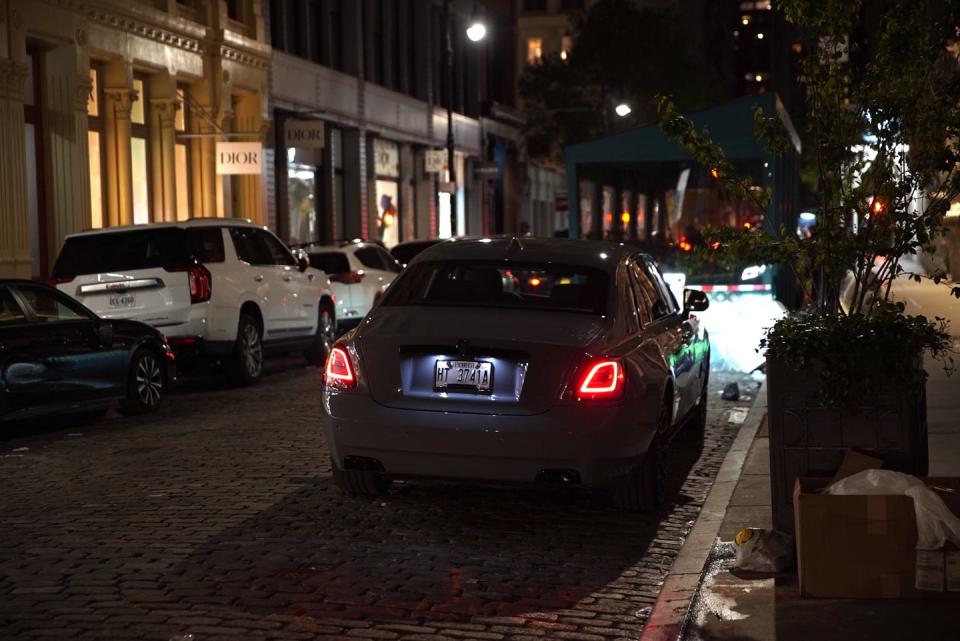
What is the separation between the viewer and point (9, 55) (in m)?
23.5

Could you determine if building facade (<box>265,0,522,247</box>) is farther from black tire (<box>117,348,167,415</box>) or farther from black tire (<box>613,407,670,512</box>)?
black tire (<box>613,407,670,512</box>)

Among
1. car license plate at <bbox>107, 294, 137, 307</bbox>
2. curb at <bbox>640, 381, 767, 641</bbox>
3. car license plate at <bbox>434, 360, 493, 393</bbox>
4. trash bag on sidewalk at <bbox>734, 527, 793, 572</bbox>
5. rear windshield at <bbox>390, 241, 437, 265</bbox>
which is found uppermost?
rear windshield at <bbox>390, 241, 437, 265</bbox>

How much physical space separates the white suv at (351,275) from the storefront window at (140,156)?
6713 mm

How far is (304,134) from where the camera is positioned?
35656mm

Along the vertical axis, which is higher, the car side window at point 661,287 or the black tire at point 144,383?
the car side window at point 661,287

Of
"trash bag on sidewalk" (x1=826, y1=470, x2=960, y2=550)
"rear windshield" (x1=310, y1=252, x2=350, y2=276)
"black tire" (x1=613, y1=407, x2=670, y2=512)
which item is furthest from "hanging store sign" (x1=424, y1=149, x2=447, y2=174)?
"trash bag on sidewalk" (x1=826, y1=470, x2=960, y2=550)

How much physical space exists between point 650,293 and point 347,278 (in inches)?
527

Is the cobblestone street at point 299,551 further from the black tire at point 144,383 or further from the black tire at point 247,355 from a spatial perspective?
the black tire at point 247,355

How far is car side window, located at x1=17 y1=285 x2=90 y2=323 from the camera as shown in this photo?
41.8 feet

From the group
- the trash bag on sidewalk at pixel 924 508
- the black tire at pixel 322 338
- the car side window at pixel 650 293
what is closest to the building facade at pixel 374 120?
the black tire at pixel 322 338

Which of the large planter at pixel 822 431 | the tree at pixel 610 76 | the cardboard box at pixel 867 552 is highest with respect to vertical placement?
the tree at pixel 610 76

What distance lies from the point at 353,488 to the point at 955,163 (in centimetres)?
393

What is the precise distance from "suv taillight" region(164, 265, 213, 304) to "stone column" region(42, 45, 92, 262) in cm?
1006

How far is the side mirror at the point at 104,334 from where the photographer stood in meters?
13.1
